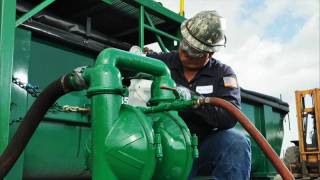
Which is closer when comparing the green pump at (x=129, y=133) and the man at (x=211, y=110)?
the green pump at (x=129, y=133)

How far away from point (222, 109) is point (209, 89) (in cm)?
31

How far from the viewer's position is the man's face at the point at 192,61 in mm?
2160

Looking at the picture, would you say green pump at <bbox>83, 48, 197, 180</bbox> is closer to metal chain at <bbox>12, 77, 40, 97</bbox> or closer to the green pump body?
the green pump body

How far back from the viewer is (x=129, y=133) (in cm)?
117

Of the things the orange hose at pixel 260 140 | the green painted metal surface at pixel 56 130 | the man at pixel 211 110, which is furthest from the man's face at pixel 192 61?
the orange hose at pixel 260 140

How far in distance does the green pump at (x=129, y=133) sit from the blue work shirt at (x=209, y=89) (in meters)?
0.59

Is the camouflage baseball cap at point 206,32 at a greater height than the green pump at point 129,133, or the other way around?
the camouflage baseball cap at point 206,32

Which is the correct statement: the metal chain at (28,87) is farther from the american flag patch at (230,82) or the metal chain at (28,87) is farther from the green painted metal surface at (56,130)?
the american flag patch at (230,82)

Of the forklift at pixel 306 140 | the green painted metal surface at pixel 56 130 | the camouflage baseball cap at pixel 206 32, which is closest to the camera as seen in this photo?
the camouflage baseball cap at pixel 206 32

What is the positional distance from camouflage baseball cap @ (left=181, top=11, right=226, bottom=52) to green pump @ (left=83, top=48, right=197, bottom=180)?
25.7 inches

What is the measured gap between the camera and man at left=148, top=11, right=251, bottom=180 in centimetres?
187

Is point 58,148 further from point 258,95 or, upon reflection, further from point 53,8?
point 258,95

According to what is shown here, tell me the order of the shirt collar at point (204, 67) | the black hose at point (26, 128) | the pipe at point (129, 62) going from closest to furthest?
the pipe at point (129, 62) < the black hose at point (26, 128) < the shirt collar at point (204, 67)

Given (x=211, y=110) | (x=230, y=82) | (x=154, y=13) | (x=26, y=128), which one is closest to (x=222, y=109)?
(x=211, y=110)
